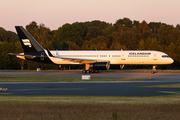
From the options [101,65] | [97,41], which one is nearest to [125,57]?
[101,65]

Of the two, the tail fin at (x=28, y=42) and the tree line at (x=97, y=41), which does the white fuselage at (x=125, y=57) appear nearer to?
the tail fin at (x=28, y=42)

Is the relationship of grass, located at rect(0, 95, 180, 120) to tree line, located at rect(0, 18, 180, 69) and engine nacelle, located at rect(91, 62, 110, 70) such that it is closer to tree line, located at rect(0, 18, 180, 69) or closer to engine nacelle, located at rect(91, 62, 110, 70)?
engine nacelle, located at rect(91, 62, 110, 70)

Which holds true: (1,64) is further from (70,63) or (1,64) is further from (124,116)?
(124,116)

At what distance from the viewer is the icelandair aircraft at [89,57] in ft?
170

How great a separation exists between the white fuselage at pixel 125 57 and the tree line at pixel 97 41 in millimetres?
16225

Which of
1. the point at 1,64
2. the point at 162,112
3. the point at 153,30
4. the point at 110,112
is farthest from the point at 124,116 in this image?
the point at 153,30

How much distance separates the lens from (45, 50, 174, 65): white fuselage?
51969 mm

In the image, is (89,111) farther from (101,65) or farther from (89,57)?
(89,57)

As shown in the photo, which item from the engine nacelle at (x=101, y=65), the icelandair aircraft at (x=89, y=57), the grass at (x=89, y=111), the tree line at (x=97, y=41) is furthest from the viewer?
the tree line at (x=97, y=41)

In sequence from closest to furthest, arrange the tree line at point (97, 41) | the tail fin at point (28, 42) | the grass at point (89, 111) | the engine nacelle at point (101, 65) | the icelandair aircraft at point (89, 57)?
1. the grass at point (89, 111)
2. the engine nacelle at point (101, 65)
3. the icelandair aircraft at point (89, 57)
4. the tail fin at point (28, 42)
5. the tree line at point (97, 41)

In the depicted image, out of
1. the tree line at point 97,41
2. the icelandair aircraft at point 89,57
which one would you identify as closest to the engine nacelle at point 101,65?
the icelandair aircraft at point 89,57

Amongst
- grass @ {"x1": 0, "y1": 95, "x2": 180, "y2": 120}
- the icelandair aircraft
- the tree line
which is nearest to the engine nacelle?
the icelandair aircraft

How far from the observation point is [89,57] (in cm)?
5372

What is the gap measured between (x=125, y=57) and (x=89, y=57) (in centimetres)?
663
